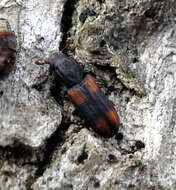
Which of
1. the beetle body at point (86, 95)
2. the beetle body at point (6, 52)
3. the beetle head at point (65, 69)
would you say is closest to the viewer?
the beetle body at point (6, 52)

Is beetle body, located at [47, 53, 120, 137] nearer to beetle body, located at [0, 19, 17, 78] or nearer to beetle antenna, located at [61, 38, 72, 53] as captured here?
beetle antenna, located at [61, 38, 72, 53]

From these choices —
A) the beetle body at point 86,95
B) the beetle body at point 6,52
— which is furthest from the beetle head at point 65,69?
the beetle body at point 6,52

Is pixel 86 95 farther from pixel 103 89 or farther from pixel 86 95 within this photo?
pixel 103 89

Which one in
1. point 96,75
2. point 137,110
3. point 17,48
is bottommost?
point 137,110

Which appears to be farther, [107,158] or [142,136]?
[142,136]

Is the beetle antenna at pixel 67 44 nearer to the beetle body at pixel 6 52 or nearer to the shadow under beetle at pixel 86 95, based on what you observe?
the shadow under beetle at pixel 86 95

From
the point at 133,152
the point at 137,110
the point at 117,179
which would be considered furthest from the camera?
the point at 137,110

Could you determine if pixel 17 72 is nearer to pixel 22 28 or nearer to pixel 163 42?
pixel 22 28

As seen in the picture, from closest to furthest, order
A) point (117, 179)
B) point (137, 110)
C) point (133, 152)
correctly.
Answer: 1. point (117, 179)
2. point (133, 152)
3. point (137, 110)

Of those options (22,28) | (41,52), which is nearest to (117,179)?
(41,52)
